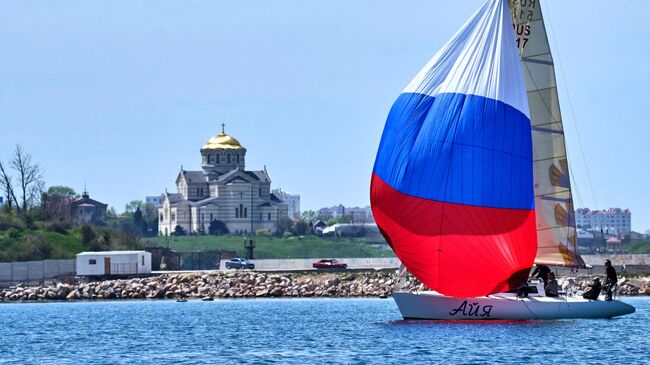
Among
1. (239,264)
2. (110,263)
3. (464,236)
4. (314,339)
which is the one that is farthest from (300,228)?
(464,236)

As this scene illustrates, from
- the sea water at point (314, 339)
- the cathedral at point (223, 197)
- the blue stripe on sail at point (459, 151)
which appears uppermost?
the cathedral at point (223, 197)

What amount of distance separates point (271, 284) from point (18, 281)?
610 inches

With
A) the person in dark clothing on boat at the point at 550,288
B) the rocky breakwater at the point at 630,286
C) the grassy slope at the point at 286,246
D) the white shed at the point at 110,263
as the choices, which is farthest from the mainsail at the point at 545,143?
the grassy slope at the point at 286,246

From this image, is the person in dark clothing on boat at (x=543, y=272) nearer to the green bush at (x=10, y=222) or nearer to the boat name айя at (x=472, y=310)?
the boat name айя at (x=472, y=310)

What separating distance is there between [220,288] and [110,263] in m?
10.1

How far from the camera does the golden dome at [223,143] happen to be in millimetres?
172000

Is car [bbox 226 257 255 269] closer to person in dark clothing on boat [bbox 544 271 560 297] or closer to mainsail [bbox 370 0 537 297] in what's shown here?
person in dark clothing on boat [bbox 544 271 560 297]

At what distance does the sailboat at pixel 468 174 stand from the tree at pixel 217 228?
119641 mm

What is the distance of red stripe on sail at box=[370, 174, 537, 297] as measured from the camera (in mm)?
42500

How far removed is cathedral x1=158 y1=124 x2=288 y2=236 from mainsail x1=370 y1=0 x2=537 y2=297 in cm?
12185

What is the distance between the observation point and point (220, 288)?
258 ft

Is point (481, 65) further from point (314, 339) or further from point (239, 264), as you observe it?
point (239, 264)

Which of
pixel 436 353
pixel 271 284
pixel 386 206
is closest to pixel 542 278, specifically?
pixel 386 206

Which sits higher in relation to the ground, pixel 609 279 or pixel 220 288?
pixel 220 288
